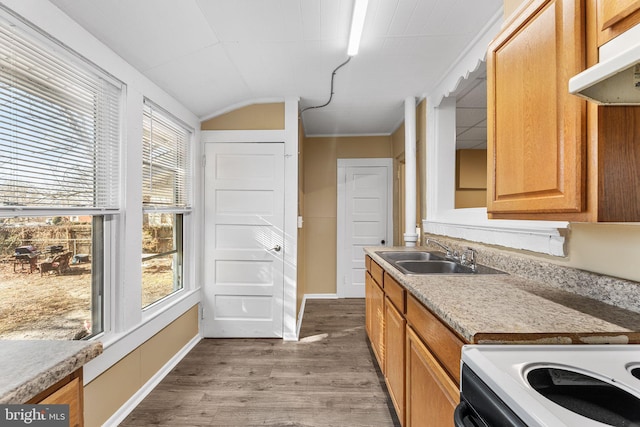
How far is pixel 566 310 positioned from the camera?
0.97m

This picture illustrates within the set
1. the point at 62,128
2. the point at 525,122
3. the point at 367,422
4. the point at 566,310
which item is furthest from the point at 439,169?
the point at 62,128

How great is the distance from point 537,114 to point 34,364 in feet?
5.54

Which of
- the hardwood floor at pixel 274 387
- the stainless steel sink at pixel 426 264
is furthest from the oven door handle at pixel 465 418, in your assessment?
the hardwood floor at pixel 274 387

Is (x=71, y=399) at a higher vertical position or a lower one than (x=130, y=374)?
higher

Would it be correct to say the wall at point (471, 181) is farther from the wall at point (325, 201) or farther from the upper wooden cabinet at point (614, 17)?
the upper wooden cabinet at point (614, 17)

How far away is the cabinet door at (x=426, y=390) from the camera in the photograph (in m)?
0.99

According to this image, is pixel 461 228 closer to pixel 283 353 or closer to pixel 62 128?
pixel 283 353

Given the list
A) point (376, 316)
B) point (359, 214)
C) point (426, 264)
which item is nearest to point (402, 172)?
point (359, 214)

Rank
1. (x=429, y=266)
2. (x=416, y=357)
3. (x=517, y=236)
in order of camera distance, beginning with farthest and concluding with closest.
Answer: (x=429, y=266)
(x=517, y=236)
(x=416, y=357)

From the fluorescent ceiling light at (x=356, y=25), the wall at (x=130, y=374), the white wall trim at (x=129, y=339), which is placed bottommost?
the wall at (x=130, y=374)

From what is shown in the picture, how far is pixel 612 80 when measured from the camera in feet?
2.32

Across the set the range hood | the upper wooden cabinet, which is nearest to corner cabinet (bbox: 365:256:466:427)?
the range hood

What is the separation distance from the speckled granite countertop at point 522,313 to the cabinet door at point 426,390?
0.73 ft

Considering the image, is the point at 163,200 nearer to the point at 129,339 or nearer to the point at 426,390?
the point at 129,339
